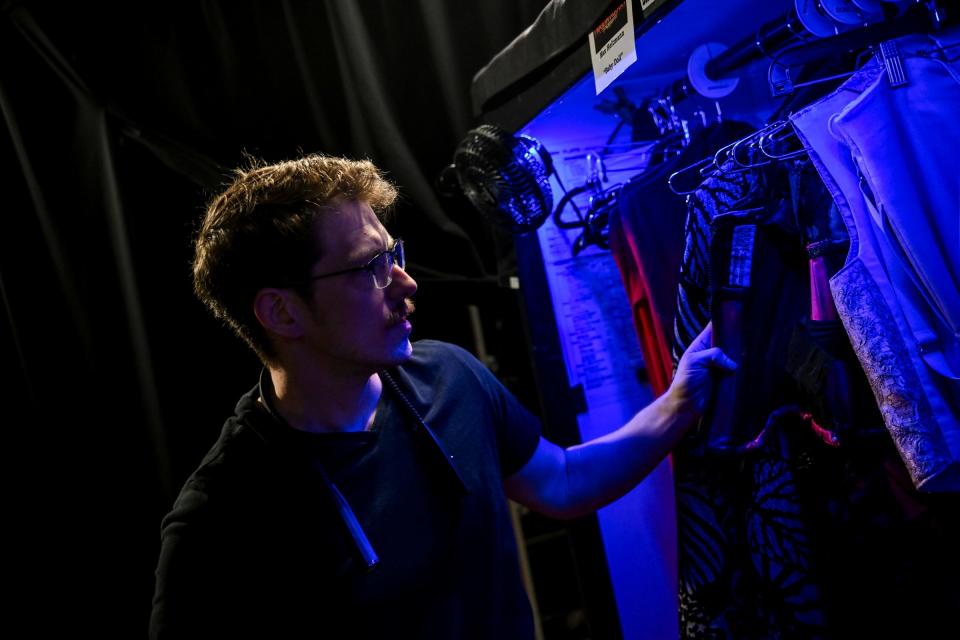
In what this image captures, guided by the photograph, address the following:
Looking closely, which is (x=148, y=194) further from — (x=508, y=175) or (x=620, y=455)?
(x=620, y=455)

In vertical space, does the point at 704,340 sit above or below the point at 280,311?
below

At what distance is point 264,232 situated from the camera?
1395 millimetres

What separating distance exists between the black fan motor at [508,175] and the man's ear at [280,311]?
665 mm

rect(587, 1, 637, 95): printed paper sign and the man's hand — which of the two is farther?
the man's hand

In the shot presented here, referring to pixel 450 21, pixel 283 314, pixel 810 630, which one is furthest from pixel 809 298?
pixel 450 21

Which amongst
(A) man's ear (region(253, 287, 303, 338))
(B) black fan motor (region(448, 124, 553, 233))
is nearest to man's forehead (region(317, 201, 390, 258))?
(A) man's ear (region(253, 287, 303, 338))

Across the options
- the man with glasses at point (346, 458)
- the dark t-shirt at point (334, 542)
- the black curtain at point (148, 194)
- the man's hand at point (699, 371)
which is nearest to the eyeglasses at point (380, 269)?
the man with glasses at point (346, 458)

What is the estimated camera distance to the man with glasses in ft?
4.15

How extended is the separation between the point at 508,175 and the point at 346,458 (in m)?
0.83

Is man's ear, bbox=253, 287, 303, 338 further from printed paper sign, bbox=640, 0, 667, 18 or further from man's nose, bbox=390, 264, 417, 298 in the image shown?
printed paper sign, bbox=640, 0, 667, 18

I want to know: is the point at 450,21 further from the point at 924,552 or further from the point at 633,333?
the point at 924,552

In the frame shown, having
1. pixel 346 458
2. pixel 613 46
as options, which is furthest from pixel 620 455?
pixel 613 46

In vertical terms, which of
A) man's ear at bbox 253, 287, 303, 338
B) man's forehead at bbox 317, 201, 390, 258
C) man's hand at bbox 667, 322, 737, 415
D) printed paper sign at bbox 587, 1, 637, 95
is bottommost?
man's hand at bbox 667, 322, 737, 415

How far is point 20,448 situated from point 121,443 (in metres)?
0.30
